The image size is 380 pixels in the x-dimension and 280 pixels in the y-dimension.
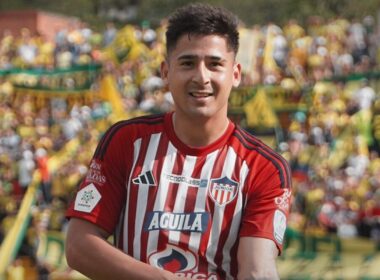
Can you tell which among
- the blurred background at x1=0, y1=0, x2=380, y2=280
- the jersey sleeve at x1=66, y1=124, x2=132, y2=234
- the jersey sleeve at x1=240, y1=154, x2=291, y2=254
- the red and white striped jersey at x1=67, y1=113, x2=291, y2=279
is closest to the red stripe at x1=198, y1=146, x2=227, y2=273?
the red and white striped jersey at x1=67, y1=113, x2=291, y2=279

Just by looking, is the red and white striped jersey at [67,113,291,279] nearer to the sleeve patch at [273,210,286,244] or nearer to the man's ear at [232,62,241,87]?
the sleeve patch at [273,210,286,244]

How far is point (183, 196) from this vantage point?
11.5 ft

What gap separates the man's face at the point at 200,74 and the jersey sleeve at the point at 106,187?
1.05 feet

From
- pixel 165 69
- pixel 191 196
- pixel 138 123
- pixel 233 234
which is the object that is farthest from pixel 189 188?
pixel 165 69

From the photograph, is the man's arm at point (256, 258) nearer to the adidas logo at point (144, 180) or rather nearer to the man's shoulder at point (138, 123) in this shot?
the adidas logo at point (144, 180)

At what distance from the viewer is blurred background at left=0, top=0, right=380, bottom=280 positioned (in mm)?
12602

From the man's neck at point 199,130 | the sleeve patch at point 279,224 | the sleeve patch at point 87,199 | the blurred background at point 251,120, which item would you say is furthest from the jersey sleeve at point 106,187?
the blurred background at point 251,120

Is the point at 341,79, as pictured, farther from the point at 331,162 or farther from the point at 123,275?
the point at 123,275

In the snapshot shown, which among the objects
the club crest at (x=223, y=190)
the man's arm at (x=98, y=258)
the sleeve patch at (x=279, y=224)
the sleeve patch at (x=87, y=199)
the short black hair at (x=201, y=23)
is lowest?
the man's arm at (x=98, y=258)

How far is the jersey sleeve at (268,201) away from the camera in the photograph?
3.48m

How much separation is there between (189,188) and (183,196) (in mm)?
45

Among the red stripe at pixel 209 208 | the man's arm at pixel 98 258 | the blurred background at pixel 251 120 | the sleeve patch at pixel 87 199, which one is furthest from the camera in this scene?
the blurred background at pixel 251 120

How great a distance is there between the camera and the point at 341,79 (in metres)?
16.8

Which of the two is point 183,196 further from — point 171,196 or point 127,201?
point 127,201
